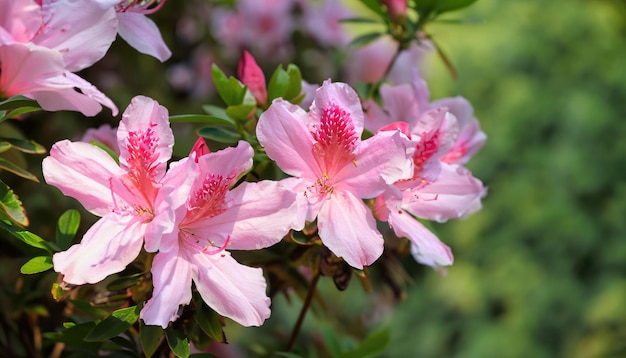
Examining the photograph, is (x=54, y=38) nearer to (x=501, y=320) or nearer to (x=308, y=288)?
(x=308, y=288)

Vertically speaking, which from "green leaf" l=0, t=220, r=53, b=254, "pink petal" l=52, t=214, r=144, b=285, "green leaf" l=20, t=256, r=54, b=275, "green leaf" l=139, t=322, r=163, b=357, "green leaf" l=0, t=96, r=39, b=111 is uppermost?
"green leaf" l=0, t=96, r=39, b=111

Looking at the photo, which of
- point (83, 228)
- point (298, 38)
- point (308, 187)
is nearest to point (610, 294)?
point (298, 38)

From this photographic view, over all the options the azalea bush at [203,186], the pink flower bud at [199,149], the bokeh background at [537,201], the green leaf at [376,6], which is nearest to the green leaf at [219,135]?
the azalea bush at [203,186]

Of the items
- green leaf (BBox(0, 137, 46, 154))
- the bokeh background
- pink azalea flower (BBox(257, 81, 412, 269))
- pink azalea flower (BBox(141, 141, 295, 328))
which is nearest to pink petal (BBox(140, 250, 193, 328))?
pink azalea flower (BBox(141, 141, 295, 328))

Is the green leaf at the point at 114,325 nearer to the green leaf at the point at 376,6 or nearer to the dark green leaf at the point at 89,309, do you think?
the dark green leaf at the point at 89,309

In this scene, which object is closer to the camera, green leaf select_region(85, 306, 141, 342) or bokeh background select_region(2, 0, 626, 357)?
green leaf select_region(85, 306, 141, 342)

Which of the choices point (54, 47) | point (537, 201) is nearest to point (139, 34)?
point (54, 47)

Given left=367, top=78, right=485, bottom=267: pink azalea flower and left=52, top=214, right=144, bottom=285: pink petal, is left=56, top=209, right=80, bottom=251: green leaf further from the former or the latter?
left=367, top=78, right=485, bottom=267: pink azalea flower
